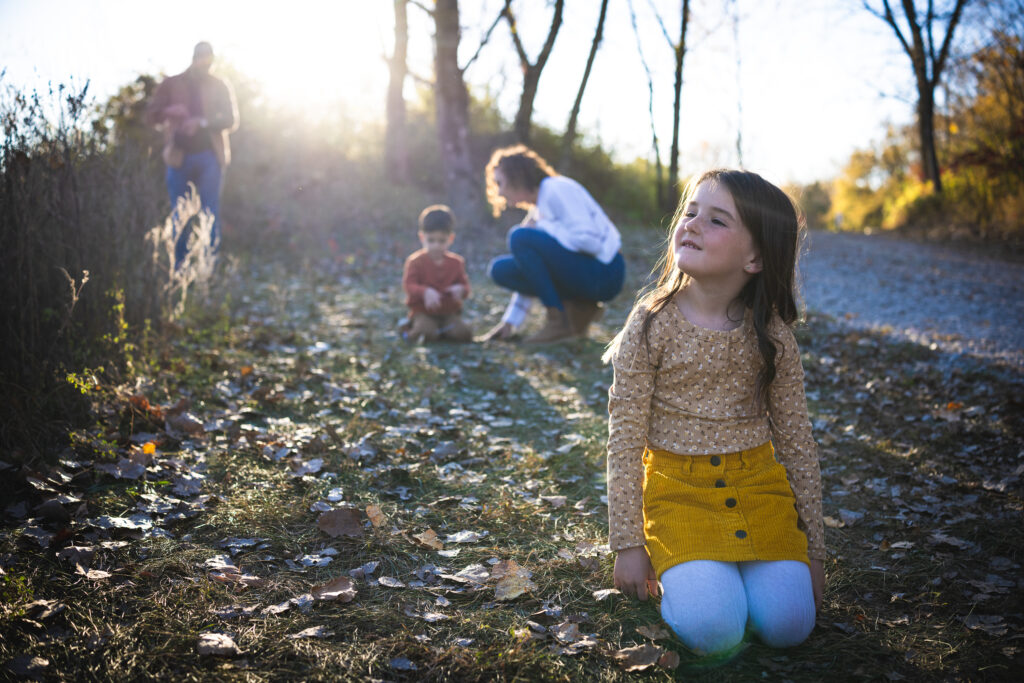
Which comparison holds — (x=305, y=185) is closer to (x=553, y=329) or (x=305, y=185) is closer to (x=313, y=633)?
(x=553, y=329)

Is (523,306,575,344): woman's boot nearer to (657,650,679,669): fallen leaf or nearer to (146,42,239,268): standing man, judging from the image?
(146,42,239,268): standing man

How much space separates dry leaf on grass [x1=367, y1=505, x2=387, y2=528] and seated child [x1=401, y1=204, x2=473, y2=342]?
10.5ft

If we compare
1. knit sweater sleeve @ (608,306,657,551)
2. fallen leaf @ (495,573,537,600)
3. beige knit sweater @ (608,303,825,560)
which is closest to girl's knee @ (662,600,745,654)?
knit sweater sleeve @ (608,306,657,551)

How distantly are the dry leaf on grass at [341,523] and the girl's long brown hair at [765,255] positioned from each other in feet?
4.54

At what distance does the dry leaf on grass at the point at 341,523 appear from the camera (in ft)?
8.77

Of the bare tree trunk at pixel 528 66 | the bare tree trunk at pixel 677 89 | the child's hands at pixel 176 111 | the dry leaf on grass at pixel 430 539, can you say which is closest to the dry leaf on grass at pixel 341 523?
the dry leaf on grass at pixel 430 539

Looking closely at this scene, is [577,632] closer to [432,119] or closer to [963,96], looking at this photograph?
[432,119]

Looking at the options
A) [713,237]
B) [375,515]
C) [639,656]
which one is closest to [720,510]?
[639,656]

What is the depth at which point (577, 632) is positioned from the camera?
214 centimetres

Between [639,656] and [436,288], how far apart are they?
14.5 feet

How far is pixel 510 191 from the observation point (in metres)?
5.74

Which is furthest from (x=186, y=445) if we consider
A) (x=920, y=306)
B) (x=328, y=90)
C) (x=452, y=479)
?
(x=328, y=90)

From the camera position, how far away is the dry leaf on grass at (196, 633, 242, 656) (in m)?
1.88

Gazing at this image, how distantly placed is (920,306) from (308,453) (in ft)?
22.7
